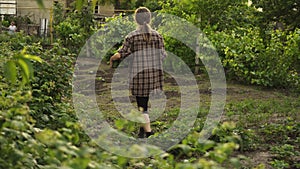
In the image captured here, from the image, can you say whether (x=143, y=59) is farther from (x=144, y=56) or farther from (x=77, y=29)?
(x=77, y=29)

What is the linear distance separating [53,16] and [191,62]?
1089cm

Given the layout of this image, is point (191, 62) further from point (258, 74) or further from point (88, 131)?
point (88, 131)

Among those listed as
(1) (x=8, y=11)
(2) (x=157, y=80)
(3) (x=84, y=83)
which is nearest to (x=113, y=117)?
(2) (x=157, y=80)

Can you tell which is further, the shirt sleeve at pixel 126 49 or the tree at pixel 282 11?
the tree at pixel 282 11

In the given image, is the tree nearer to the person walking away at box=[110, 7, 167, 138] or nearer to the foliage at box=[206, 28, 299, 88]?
the foliage at box=[206, 28, 299, 88]

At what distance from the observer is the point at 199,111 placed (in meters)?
8.38

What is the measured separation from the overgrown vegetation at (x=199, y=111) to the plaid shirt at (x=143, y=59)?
582 millimetres

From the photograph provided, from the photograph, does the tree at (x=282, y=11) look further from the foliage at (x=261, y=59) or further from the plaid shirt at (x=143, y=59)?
the plaid shirt at (x=143, y=59)

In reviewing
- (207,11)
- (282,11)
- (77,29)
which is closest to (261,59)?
(282,11)

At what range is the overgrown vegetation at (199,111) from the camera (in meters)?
2.83

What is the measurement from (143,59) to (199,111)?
6.27 ft

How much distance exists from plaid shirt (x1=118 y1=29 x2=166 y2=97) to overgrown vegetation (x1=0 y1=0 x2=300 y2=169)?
0.58m

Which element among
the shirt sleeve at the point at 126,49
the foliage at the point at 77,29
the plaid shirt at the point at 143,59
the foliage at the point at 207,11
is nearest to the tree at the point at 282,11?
the foliage at the point at 207,11

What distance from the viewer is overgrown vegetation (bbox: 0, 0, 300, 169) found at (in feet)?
9.28
